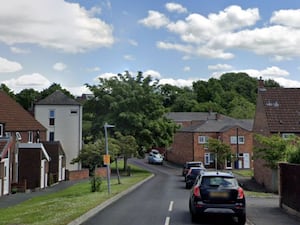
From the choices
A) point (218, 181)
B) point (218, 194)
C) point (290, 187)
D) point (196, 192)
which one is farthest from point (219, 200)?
point (290, 187)

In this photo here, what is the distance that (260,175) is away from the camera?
153 ft

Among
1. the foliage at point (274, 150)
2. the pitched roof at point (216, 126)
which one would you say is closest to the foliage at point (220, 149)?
the pitched roof at point (216, 126)

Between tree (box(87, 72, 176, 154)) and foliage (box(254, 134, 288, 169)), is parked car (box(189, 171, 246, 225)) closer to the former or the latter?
foliage (box(254, 134, 288, 169))

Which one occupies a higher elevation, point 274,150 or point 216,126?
point 216,126

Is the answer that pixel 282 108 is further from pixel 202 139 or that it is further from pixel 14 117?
pixel 202 139

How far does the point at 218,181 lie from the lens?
1488cm

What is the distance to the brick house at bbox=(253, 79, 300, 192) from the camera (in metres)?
43.7

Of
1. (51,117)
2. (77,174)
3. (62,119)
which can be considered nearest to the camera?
(77,174)

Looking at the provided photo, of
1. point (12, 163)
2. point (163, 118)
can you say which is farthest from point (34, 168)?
point (163, 118)

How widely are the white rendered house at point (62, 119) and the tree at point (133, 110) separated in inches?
86.6

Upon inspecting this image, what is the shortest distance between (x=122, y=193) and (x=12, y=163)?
12966 millimetres

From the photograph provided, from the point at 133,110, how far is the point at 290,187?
40.0m

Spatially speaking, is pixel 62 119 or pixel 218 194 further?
pixel 62 119

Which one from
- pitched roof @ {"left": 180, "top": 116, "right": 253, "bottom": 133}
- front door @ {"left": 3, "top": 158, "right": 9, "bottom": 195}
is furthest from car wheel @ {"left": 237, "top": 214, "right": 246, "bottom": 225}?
pitched roof @ {"left": 180, "top": 116, "right": 253, "bottom": 133}
